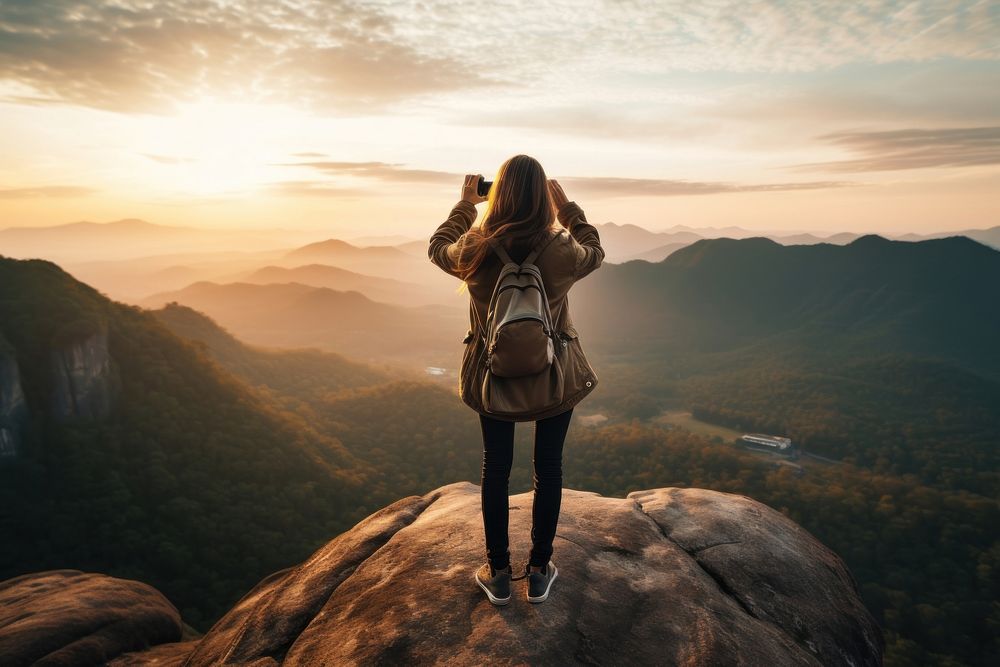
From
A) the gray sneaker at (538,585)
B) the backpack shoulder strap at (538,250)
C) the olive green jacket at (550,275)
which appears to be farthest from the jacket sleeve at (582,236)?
the gray sneaker at (538,585)

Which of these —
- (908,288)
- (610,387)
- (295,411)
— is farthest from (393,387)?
(908,288)

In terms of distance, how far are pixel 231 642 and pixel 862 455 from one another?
8969cm

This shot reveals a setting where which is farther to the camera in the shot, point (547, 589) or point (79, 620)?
point (79, 620)

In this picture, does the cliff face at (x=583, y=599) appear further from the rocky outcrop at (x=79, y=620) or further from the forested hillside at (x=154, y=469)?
the forested hillside at (x=154, y=469)

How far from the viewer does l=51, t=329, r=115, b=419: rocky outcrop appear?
1687 inches

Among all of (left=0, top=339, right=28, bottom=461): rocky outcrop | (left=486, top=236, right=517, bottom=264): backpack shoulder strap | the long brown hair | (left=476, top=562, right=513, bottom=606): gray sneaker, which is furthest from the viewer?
(left=0, top=339, right=28, bottom=461): rocky outcrop

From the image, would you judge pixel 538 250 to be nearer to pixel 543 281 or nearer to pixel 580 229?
pixel 543 281

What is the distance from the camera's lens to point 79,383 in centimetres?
4291

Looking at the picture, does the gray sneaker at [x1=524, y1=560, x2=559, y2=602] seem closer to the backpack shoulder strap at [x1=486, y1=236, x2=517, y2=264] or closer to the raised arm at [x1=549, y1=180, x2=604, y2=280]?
the raised arm at [x1=549, y1=180, x2=604, y2=280]

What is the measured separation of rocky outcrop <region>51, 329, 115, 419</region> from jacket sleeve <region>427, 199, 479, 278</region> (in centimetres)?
5320

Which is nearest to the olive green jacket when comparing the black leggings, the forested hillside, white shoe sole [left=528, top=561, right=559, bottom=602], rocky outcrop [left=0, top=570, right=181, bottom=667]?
the black leggings

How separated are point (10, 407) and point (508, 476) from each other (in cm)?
5541

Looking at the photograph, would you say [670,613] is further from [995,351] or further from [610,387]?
[995,351]

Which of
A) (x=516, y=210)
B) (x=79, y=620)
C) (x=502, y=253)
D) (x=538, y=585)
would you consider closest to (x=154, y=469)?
(x=79, y=620)
